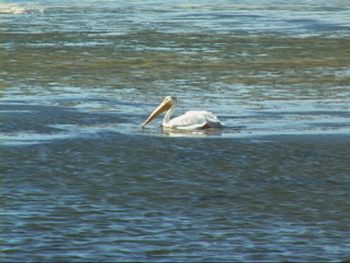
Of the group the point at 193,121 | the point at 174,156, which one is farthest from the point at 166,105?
the point at 174,156

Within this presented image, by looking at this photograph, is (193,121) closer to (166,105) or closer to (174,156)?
(166,105)

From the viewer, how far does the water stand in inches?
309

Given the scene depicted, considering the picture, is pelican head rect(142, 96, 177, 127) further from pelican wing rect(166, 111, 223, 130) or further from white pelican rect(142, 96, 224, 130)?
pelican wing rect(166, 111, 223, 130)

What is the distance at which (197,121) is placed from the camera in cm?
1402

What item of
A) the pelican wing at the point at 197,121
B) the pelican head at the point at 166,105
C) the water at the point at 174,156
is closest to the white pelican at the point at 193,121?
the pelican wing at the point at 197,121

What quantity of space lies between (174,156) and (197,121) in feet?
7.33

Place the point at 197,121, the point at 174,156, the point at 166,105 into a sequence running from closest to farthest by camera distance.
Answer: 1. the point at 174,156
2. the point at 197,121
3. the point at 166,105

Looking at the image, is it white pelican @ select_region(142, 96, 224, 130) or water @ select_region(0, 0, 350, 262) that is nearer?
water @ select_region(0, 0, 350, 262)

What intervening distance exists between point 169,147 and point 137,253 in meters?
5.27

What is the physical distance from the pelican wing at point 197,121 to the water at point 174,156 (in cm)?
13

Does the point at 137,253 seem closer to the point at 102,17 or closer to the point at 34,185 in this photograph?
the point at 34,185

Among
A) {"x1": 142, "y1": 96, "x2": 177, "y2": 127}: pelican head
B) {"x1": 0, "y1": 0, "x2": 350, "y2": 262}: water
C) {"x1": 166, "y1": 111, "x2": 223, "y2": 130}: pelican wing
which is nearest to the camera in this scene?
{"x1": 0, "y1": 0, "x2": 350, "y2": 262}: water

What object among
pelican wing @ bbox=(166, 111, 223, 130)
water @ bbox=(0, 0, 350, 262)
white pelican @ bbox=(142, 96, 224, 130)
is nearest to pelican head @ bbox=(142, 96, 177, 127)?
water @ bbox=(0, 0, 350, 262)

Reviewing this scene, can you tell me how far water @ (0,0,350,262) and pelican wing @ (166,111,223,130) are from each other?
0.13 meters
